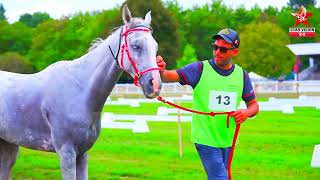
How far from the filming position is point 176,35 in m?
67.0

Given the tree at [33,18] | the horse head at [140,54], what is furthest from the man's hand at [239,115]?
the tree at [33,18]

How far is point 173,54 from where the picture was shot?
217 ft

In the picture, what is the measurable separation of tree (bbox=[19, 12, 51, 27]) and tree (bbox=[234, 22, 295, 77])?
71.5 metres

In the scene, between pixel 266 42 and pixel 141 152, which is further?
pixel 266 42

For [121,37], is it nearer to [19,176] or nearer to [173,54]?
[19,176]

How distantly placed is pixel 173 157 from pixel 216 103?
6905mm

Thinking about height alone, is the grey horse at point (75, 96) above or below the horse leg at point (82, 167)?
above

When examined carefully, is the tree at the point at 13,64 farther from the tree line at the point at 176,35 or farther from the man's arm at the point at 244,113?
the man's arm at the point at 244,113

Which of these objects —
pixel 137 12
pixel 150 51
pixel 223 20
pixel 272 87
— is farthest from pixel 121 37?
pixel 223 20

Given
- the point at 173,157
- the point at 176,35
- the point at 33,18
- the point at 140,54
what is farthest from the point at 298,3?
the point at 140,54

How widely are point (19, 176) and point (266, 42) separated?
53491 mm

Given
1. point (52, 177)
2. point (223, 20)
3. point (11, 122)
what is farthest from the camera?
point (223, 20)

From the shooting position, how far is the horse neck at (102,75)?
582 cm

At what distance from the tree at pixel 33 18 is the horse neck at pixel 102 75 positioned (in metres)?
121
